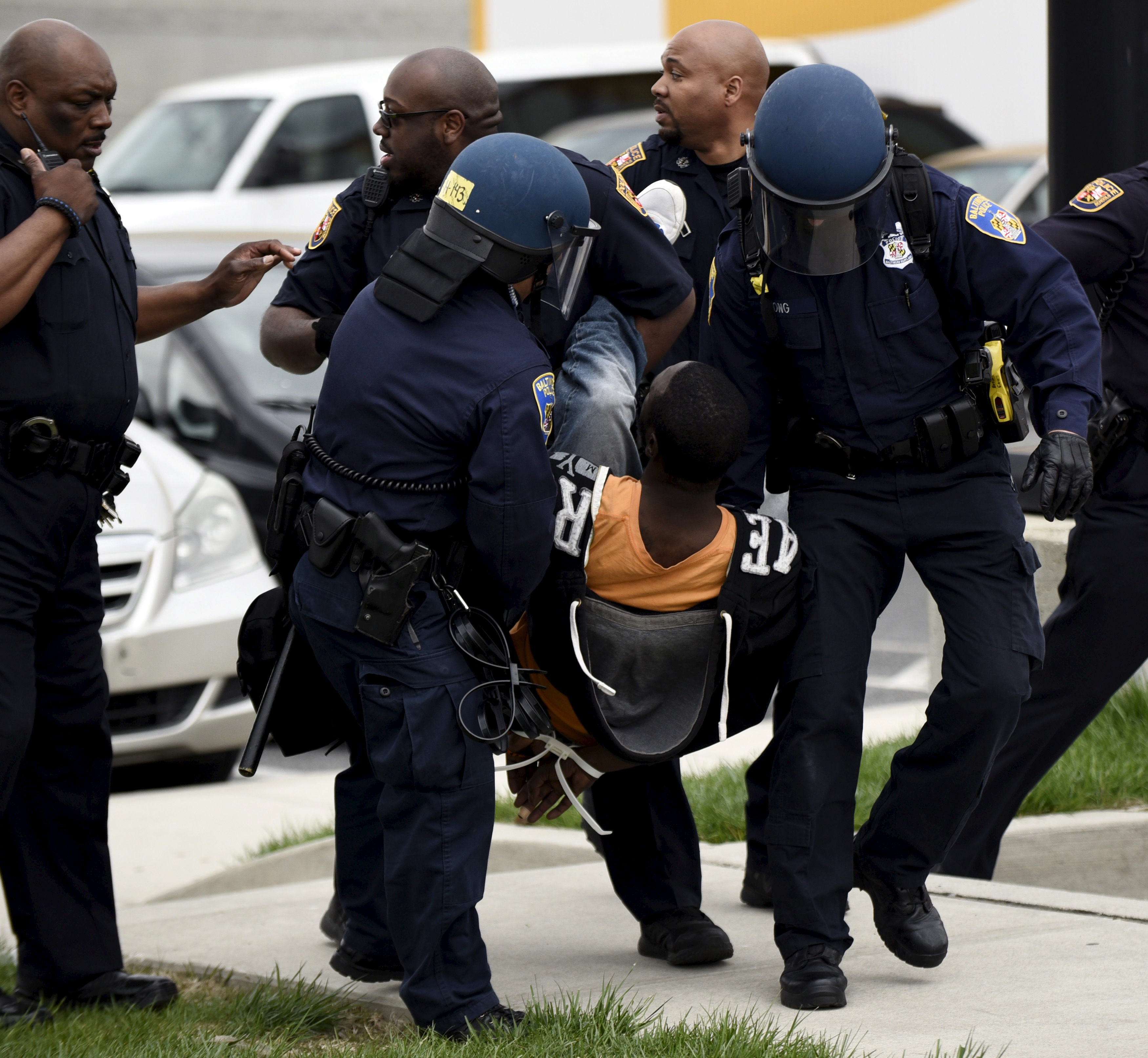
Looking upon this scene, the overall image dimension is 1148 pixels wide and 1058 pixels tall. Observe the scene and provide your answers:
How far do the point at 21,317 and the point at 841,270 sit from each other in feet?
5.60

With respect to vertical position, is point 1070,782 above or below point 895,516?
below

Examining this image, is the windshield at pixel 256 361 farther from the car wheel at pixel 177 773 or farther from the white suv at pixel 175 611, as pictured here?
the car wheel at pixel 177 773

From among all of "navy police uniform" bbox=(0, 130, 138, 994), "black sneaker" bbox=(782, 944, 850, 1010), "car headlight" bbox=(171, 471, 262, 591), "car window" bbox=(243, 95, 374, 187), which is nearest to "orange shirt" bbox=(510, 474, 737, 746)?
"black sneaker" bbox=(782, 944, 850, 1010)

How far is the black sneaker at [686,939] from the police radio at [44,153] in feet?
6.92

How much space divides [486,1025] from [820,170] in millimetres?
1818

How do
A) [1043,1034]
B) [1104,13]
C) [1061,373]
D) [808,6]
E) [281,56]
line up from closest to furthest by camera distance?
[1043,1034] → [1061,373] → [1104,13] → [808,6] → [281,56]

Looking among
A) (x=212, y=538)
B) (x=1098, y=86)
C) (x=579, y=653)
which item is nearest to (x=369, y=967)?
(x=579, y=653)

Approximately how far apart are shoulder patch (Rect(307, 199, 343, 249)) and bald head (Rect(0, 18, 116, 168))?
57 centimetres

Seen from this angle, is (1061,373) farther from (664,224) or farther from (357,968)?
(357,968)

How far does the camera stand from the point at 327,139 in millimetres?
13047

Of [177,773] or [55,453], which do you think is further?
[177,773]

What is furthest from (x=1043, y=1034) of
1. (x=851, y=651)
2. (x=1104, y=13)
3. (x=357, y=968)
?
(x=1104, y=13)

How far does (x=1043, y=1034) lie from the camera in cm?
346

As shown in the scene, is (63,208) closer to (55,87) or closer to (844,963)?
(55,87)
